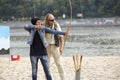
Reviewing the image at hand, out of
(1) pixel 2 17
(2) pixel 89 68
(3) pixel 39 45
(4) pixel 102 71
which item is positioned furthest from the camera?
(1) pixel 2 17

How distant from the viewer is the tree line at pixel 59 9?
100125 millimetres

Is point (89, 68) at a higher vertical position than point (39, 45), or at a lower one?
lower

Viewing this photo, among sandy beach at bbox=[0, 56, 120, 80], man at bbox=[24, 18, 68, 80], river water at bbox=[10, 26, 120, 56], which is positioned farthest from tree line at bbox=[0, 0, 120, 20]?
man at bbox=[24, 18, 68, 80]

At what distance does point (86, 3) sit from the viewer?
101562 millimetres

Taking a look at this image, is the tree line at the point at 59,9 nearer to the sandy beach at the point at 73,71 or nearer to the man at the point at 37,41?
the sandy beach at the point at 73,71

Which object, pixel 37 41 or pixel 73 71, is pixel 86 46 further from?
pixel 37 41

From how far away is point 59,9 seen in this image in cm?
10125

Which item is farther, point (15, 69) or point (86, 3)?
point (86, 3)

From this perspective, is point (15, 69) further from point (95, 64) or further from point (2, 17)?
point (2, 17)

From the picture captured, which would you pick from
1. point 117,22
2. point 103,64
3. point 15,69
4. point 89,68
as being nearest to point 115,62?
point 103,64

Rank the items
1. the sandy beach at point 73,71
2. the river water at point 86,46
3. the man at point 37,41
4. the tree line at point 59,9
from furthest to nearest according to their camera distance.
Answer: the tree line at point 59,9 → the river water at point 86,46 → the sandy beach at point 73,71 → the man at point 37,41

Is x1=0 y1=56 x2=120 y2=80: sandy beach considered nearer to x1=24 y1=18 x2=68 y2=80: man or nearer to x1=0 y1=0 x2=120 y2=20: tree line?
x1=24 y1=18 x2=68 y2=80: man

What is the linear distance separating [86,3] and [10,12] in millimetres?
18003

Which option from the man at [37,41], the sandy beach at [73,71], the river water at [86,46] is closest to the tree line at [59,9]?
the river water at [86,46]
